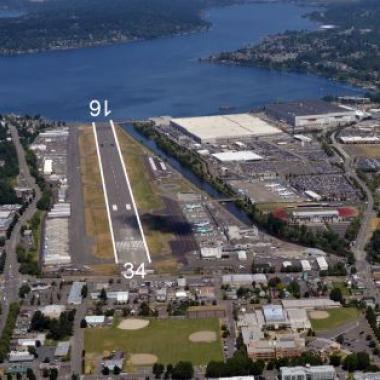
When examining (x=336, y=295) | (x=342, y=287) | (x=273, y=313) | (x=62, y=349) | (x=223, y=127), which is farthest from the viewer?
(x=223, y=127)

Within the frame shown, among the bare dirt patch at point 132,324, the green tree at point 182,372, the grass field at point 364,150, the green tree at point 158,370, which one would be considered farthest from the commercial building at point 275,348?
the grass field at point 364,150

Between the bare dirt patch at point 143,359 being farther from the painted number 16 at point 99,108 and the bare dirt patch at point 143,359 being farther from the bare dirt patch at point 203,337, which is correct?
the painted number 16 at point 99,108

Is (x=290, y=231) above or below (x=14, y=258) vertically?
above

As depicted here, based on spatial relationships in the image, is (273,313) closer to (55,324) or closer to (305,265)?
(305,265)

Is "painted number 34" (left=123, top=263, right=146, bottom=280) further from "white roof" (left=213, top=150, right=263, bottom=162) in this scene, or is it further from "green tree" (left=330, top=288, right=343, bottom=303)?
"white roof" (left=213, top=150, right=263, bottom=162)

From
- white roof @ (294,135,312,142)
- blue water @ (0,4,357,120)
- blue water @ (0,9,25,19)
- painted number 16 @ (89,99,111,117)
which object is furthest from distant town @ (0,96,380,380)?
blue water @ (0,9,25,19)

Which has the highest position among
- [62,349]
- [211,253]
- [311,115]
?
[311,115]

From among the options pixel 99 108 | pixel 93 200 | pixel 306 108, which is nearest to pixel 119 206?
pixel 93 200
